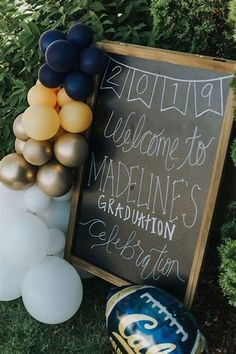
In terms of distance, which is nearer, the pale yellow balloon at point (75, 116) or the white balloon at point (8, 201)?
the pale yellow balloon at point (75, 116)

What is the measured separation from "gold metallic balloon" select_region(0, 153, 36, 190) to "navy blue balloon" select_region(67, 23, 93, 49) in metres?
0.59

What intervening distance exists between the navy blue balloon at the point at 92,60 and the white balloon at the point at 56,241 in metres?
0.79

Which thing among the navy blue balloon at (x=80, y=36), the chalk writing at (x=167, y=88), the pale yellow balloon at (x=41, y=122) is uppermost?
the navy blue balloon at (x=80, y=36)

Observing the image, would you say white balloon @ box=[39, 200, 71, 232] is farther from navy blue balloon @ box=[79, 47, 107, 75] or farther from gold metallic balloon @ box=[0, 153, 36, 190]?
navy blue balloon @ box=[79, 47, 107, 75]

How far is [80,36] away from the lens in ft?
7.41

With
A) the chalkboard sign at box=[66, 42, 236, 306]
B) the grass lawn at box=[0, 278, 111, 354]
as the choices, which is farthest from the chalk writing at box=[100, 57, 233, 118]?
the grass lawn at box=[0, 278, 111, 354]

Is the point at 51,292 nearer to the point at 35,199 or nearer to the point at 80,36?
the point at 35,199

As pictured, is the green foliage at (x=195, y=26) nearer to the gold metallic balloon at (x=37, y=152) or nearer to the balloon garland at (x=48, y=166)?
the balloon garland at (x=48, y=166)

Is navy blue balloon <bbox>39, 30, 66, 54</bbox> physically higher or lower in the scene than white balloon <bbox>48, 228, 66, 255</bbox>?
higher

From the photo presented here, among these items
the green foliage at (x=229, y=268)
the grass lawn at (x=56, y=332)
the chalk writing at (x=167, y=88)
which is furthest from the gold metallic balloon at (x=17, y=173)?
the green foliage at (x=229, y=268)

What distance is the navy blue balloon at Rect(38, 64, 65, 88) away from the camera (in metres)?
2.27

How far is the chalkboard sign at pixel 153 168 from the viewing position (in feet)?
6.88

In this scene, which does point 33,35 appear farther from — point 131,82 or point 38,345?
point 38,345

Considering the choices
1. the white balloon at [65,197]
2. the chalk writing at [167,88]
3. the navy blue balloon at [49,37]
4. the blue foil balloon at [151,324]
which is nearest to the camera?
the blue foil balloon at [151,324]
